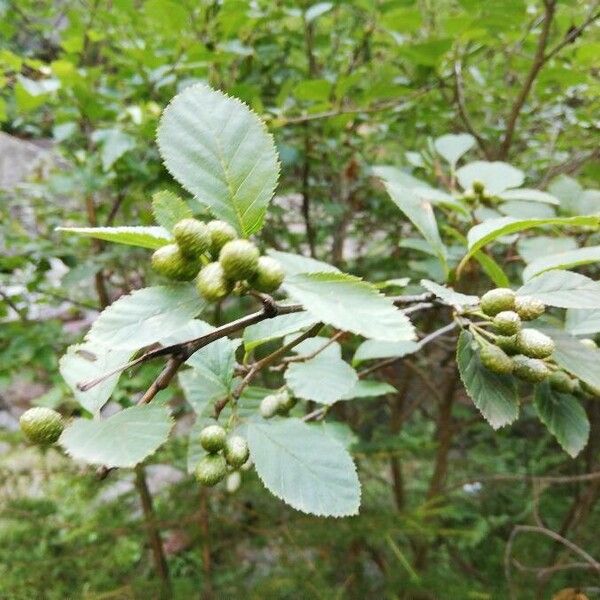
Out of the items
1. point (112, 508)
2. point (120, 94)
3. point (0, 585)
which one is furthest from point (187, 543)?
point (120, 94)

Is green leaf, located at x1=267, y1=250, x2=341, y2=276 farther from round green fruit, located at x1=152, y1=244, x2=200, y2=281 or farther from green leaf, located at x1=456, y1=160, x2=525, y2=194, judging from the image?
green leaf, located at x1=456, y1=160, x2=525, y2=194

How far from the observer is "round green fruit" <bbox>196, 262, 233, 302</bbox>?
36cm

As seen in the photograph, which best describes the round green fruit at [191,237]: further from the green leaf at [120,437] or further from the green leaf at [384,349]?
the green leaf at [384,349]

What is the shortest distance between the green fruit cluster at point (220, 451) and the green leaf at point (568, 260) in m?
0.34

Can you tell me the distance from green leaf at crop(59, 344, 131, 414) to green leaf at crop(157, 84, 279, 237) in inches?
5.8

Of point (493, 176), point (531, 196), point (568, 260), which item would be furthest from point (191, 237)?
point (493, 176)

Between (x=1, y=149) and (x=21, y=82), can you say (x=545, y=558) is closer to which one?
(x=21, y=82)

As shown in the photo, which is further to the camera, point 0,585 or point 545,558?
point 545,558

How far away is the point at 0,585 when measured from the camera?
59.2 inches

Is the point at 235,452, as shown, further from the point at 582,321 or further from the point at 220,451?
the point at 582,321

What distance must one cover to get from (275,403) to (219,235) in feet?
0.94

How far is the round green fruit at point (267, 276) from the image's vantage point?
37cm

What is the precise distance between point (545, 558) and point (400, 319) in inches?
91.6

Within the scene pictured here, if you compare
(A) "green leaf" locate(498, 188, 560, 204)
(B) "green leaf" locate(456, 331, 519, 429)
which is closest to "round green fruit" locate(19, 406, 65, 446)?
(B) "green leaf" locate(456, 331, 519, 429)
